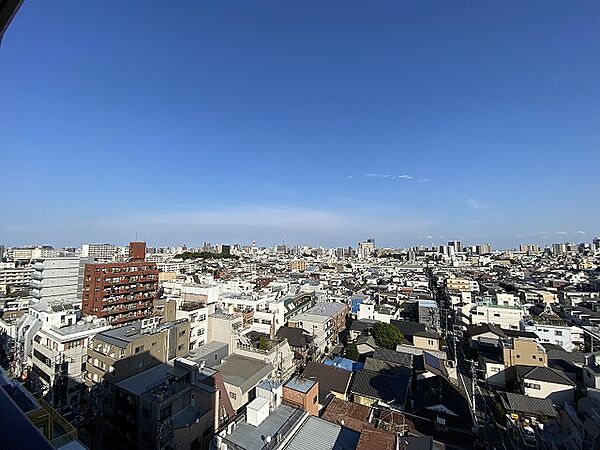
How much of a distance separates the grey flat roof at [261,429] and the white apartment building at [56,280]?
14788mm

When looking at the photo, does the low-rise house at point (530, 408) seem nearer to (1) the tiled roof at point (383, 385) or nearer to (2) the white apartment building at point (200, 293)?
(1) the tiled roof at point (383, 385)

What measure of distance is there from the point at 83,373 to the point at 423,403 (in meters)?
10.1

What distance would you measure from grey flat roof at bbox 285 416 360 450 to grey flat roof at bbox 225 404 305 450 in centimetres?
28

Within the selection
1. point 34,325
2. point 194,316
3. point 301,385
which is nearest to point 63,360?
point 34,325

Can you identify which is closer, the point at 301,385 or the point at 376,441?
the point at 376,441

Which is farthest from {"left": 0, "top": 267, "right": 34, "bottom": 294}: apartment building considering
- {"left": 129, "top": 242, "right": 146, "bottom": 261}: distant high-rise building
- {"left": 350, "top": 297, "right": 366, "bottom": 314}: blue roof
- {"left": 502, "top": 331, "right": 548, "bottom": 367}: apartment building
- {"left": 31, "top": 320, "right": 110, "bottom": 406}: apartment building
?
{"left": 502, "top": 331, "right": 548, "bottom": 367}: apartment building

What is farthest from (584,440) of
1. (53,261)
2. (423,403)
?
(53,261)

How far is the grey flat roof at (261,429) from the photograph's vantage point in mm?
5352

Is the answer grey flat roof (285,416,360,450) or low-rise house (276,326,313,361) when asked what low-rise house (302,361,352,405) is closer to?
low-rise house (276,326,313,361)

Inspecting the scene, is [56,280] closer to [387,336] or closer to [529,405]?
[387,336]

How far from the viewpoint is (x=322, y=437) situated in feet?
18.9

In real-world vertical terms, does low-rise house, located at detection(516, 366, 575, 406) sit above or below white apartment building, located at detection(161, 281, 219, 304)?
below

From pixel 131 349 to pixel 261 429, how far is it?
202 inches

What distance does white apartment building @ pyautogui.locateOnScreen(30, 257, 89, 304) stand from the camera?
16766mm
